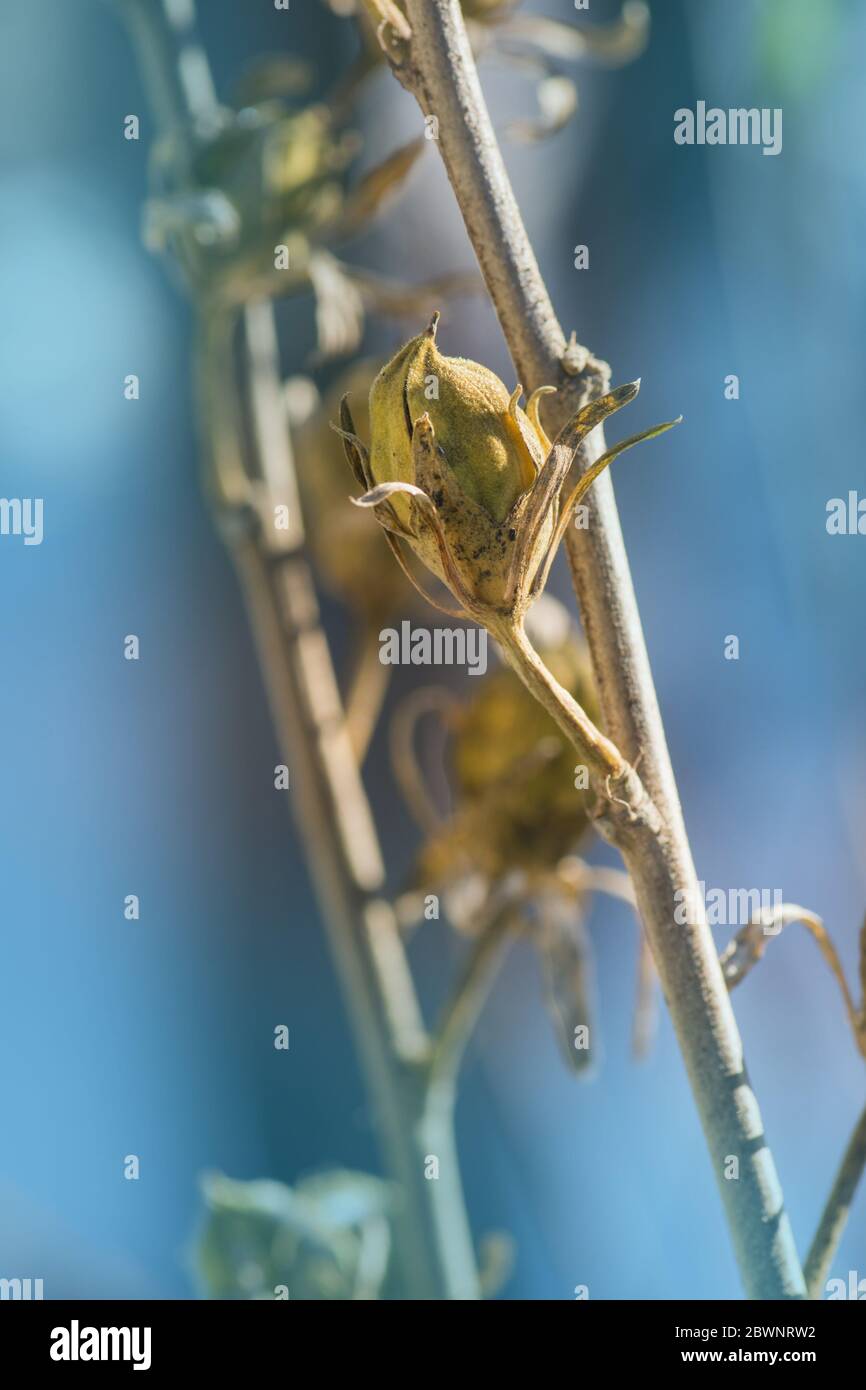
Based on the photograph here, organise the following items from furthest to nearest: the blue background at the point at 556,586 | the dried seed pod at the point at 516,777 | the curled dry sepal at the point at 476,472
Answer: the blue background at the point at 556,586 → the dried seed pod at the point at 516,777 → the curled dry sepal at the point at 476,472

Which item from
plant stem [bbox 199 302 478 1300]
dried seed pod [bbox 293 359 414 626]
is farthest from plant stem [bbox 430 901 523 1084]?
dried seed pod [bbox 293 359 414 626]

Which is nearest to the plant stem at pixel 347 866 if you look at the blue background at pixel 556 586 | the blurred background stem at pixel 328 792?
the blurred background stem at pixel 328 792

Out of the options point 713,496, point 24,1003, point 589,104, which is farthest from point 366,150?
point 24,1003

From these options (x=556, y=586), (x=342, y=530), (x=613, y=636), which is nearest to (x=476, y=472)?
(x=613, y=636)

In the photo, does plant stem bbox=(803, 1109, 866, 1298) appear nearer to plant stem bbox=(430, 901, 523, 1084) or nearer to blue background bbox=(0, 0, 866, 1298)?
plant stem bbox=(430, 901, 523, 1084)

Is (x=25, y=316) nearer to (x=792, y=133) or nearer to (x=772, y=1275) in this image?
(x=792, y=133)

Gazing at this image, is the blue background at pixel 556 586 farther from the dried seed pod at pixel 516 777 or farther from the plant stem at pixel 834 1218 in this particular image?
the plant stem at pixel 834 1218

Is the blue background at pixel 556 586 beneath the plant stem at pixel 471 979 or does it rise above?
above
